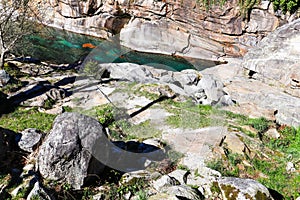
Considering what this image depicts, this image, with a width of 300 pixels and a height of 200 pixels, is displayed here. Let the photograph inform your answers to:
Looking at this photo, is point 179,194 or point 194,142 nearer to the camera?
point 179,194

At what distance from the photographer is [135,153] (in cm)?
1077

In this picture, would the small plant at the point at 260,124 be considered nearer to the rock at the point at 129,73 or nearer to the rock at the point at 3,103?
the rock at the point at 129,73

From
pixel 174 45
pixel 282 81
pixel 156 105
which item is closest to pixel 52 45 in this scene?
pixel 174 45

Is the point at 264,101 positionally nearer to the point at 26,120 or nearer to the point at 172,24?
the point at 26,120

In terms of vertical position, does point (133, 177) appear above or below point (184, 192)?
below

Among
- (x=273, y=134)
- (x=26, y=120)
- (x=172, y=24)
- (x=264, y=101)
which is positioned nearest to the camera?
(x=26, y=120)

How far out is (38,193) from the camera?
23.1 feet

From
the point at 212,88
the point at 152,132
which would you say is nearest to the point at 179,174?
the point at 152,132

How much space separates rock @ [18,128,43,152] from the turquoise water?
1837 cm

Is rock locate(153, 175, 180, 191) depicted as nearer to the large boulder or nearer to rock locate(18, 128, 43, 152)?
rock locate(18, 128, 43, 152)

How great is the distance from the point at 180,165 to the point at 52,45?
86.3ft

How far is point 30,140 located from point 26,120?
303cm

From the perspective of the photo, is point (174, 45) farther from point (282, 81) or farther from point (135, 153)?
point (135, 153)

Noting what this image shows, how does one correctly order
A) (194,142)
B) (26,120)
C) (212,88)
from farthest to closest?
(212,88), (26,120), (194,142)
